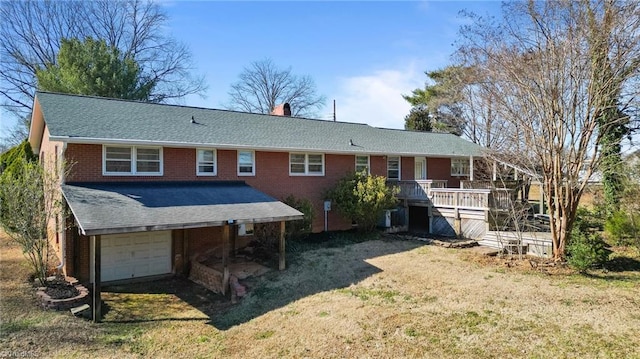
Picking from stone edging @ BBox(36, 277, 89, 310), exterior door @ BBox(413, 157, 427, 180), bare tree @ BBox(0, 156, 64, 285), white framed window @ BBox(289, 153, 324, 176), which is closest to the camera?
stone edging @ BBox(36, 277, 89, 310)

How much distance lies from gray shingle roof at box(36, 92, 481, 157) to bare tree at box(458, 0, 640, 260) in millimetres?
7511

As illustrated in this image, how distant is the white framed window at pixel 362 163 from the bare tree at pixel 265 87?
28.0 m

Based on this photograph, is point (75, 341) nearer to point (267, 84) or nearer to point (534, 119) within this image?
point (534, 119)

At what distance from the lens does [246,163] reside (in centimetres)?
1530

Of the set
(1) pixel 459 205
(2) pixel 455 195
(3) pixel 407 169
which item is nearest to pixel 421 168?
(3) pixel 407 169

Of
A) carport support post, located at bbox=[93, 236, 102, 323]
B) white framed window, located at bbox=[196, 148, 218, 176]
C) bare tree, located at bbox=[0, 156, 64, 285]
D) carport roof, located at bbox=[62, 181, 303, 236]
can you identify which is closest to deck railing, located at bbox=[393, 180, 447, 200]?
carport roof, located at bbox=[62, 181, 303, 236]

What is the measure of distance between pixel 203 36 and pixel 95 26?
2184 cm

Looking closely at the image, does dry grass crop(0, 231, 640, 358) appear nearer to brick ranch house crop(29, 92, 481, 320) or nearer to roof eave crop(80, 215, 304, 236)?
brick ranch house crop(29, 92, 481, 320)

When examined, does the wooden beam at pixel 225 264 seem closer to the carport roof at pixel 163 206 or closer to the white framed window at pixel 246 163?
the carport roof at pixel 163 206

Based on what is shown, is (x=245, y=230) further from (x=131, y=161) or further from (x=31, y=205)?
Answer: (x=31, y=205)

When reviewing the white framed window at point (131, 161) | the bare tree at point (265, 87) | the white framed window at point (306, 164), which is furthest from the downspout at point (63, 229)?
the bare tree at point (265, 87)

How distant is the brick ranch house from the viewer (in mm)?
10430

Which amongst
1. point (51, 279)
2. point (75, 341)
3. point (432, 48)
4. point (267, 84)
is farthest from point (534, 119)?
point (267, 84)

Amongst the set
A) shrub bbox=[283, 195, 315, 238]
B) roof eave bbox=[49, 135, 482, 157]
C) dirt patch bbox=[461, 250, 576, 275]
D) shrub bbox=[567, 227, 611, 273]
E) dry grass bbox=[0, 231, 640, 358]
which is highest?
roof eave bbox=[49, 135, 482, 157]
